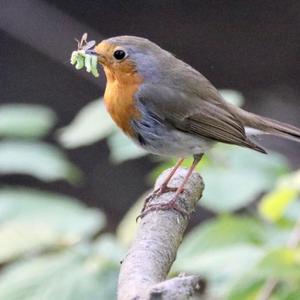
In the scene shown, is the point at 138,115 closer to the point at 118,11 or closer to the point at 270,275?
the point at 270,275

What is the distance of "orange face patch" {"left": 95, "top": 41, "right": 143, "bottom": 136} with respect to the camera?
11.5 ft

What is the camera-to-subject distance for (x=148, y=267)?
2207 millimetres

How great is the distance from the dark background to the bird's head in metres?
4.61

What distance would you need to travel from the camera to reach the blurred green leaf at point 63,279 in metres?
3.34

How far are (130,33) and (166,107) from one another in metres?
4.71

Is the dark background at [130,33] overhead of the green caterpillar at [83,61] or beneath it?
overhead

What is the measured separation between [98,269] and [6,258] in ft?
1.23

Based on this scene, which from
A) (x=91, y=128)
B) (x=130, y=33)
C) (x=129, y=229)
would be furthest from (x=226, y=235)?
(x=130, y=33)

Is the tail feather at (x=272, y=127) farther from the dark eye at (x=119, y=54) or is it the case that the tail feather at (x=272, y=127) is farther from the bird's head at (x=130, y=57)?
the dark eye at (x=119, y=54)

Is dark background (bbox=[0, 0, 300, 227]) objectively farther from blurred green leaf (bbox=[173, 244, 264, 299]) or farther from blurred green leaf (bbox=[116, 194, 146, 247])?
blurred green leaf (bbox=[173, 244, 264, 299])

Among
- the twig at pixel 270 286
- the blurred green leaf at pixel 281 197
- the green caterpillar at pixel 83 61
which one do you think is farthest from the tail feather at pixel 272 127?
the green caterpillar at pixel 83 61

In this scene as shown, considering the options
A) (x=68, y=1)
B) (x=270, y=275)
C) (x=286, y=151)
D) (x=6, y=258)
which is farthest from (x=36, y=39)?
(x=270, y=275)

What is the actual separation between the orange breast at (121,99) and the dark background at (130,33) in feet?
15.1

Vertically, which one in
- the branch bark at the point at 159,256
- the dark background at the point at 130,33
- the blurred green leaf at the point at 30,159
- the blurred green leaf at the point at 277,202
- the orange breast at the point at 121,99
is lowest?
the branch bark at the point at 159,256
